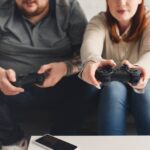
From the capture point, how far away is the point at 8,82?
1.18m

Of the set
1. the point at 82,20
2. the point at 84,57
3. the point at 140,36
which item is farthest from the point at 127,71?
the point at 82,20

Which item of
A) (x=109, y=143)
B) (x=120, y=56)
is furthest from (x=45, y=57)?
(x=109, y=143)

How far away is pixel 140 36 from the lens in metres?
1.32

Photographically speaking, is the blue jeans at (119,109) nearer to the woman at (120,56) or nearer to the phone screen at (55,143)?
the woman at (120,56)

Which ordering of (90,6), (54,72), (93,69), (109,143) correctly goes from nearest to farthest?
1. (109,143)
2. (93,69)
3. (54,72)
4. (90,6)

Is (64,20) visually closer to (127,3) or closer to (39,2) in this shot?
(39,2)

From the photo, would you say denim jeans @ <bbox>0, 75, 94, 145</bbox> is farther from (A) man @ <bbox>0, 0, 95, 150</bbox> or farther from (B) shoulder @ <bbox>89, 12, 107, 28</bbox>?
(B) shoulder @ <bbox>89, 12, 107, 28</bbox>

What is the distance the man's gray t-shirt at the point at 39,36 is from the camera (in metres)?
1.37

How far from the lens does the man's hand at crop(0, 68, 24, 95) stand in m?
1.17

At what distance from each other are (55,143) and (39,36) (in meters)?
0.61

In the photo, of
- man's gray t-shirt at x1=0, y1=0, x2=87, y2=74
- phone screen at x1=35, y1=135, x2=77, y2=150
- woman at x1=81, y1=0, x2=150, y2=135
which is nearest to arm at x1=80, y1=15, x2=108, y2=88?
woman at x1=81, y1=0, x2=150, y2=135

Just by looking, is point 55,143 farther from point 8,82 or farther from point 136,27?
point 136,27

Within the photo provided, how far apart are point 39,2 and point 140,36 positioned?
1.56 ft

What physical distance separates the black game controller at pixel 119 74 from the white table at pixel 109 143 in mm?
195
